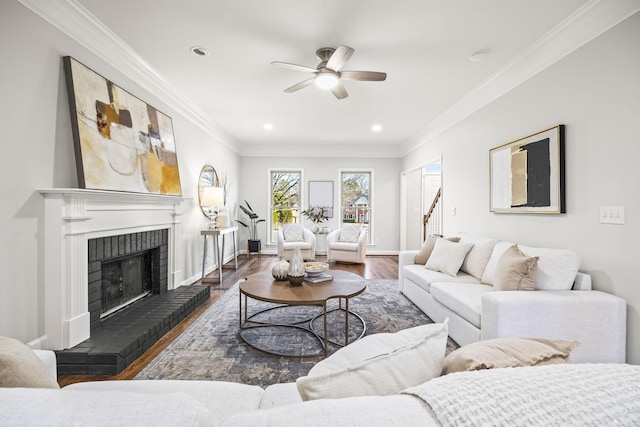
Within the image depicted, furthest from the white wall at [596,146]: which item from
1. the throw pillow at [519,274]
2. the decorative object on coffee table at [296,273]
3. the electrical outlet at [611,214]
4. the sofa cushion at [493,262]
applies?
the decorative object on coffee table at [296,273]

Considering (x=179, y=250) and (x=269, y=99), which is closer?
(x=179, y=250)

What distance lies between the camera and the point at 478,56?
2770 mm

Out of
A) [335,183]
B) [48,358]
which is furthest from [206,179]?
[48,358]

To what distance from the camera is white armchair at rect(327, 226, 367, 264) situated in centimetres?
580

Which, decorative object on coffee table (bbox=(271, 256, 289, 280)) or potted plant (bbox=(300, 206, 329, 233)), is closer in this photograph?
decorative object on coffee table (bbox=(271, 256, 289, 280))

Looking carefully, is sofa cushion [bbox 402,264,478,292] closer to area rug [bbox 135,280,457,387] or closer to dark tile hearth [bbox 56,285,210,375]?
area rug [bbox 135,280,457,387]

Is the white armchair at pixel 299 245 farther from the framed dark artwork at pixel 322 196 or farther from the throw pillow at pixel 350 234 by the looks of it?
the framed dark artwork at pixel 322 196

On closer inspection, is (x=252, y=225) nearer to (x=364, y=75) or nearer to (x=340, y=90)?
(x=340, y=90)

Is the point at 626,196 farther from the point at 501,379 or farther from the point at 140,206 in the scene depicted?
the point at 140,206

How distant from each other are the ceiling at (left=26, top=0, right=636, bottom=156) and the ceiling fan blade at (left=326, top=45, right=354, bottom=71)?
0.62 ft

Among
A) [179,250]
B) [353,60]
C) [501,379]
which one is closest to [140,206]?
[179,250]

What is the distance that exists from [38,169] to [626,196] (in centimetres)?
400

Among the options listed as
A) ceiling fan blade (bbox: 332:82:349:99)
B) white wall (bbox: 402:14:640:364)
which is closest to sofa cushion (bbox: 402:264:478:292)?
white wall (bbox: 402:14:640:364)

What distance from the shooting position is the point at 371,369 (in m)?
0.70
